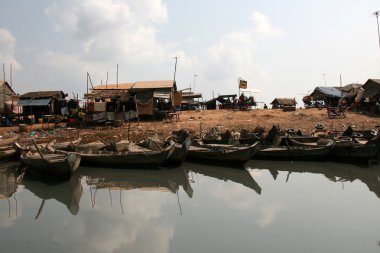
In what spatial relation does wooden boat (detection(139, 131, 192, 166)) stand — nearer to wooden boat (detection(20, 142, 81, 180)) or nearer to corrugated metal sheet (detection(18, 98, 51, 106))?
wooden boat (detection(20, 142, 81, 180))

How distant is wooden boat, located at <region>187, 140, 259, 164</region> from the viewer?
13035mm

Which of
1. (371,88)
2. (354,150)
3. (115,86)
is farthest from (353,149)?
(115,86)

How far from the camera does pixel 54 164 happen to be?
1126cm

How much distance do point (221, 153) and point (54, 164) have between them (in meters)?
5.97

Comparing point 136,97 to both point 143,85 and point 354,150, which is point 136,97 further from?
point 354,150

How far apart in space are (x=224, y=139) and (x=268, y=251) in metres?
9.34

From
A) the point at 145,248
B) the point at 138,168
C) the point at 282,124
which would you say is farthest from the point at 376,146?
the point at 145,248

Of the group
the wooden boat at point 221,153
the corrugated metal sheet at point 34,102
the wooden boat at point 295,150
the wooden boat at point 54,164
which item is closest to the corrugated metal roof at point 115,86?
the corrugated metal sheet at point 34,102

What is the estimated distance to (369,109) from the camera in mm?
24281

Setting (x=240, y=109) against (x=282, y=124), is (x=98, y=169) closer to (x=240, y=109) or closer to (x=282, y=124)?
(x=282, y=124)

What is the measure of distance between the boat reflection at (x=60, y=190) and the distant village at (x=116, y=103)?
8689 mm

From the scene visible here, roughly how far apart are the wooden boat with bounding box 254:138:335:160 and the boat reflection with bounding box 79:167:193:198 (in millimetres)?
3698

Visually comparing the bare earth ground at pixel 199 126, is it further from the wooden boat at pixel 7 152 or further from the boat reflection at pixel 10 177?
the boat reflection at pixel 10 177

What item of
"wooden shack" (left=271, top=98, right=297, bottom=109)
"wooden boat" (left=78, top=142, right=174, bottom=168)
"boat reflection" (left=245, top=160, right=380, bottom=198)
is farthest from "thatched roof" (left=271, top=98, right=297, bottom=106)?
"wooden boat" (left=78, top=142, right=174, bottom=168)
